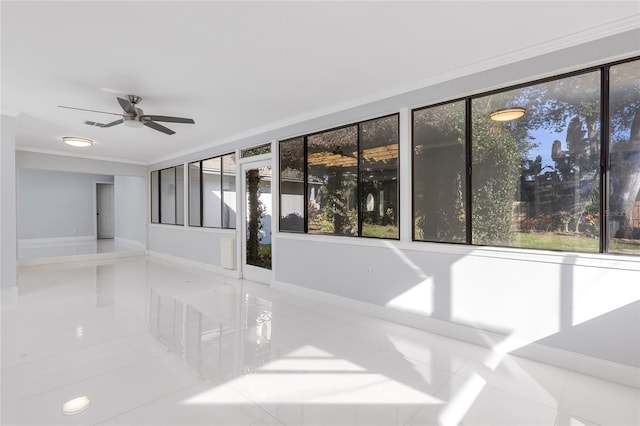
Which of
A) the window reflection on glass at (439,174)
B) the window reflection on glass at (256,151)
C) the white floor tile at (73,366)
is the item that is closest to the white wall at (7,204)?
the white floor tile at (73,366)

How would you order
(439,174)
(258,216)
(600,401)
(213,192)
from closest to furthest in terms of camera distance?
(600,401) → (439,174) → (258,216) → (213,192)

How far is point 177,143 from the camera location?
21.4ft

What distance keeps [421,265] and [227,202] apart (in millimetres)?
4408

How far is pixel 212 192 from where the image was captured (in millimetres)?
6891

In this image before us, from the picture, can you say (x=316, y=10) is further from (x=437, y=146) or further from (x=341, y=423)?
(x=341, y=423)

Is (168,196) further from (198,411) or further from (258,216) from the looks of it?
(198,411)

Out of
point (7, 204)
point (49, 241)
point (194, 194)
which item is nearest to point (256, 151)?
point (194, 194)

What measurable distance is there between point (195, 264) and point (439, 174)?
5.64m

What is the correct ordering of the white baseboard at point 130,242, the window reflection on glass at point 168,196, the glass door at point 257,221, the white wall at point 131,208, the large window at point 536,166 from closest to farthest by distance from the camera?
→ the large window at point 536,166, the glass door at point 257,221, the window reflection on glass at point 168,196, the white wall at point 131,208, the white baseboard at point 130,242

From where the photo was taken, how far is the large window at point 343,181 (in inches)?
153

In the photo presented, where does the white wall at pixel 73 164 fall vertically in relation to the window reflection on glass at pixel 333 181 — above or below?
above

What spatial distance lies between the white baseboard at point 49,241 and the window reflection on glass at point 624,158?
13.0m

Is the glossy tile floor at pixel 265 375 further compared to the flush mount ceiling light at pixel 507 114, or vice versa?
the flush mount ceiling light at pixel 507 114

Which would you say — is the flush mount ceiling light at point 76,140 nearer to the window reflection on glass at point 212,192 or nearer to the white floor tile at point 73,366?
the window reflection on glass at point 212,192
